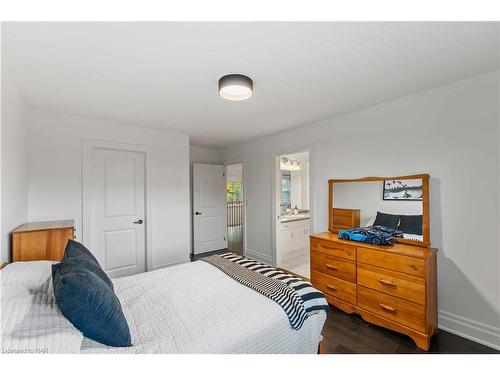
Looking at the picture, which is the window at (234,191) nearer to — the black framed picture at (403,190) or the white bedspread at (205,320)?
the black framed picture at (403,190)

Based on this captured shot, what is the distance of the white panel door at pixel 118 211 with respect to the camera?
312 centimetres

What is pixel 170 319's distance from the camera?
126cm

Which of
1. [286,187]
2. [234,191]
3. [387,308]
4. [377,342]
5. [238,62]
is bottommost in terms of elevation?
[377,342]

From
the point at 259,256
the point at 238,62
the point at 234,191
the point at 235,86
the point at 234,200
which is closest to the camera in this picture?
the point at 238,62

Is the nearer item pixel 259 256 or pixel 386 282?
pixel 386 282

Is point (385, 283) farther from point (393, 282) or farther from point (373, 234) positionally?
point (373, 234)

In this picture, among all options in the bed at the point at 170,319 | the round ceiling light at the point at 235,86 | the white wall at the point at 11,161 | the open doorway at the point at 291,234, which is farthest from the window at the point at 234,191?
the bed at the point at 170,319

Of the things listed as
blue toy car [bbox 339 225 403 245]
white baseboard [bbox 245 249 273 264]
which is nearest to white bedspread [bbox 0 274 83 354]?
blue toy car [bbox 339 225 403 245]

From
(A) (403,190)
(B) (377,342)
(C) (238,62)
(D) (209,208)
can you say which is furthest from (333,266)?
(D) (209,208)

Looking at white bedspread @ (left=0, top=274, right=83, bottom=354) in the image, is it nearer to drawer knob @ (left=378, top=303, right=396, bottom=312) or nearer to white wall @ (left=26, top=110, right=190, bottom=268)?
white wall @ (left=26, top=110, right=190, bottom=268)

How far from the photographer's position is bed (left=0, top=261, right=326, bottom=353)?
88 centimetres

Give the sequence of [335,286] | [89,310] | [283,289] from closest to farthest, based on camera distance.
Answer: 1. [89,310]
2. [283,289]
3. [335,286]

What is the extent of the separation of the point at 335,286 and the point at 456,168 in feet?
5.41
